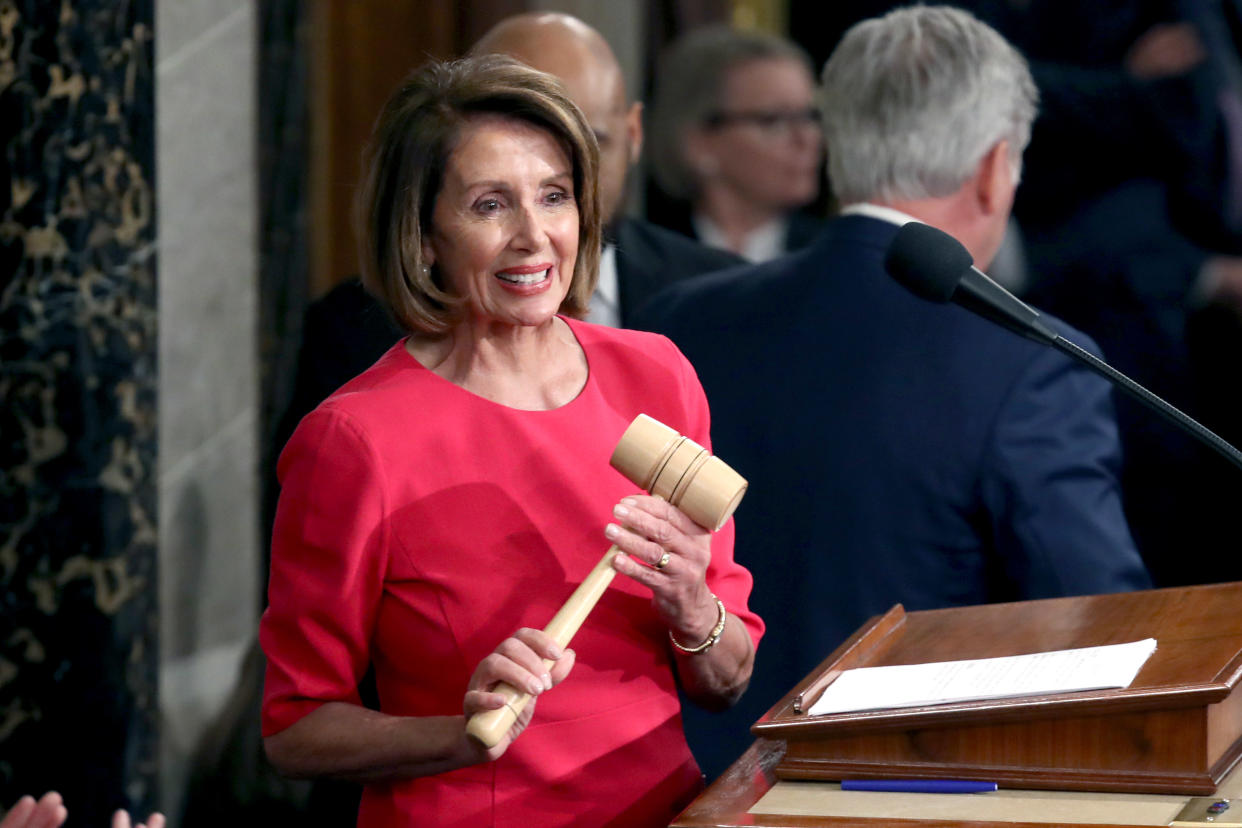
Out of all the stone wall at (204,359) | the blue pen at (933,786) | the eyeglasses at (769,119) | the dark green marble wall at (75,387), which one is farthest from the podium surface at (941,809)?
the eyeglasses at (769,119)

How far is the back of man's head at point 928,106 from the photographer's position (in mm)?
2877

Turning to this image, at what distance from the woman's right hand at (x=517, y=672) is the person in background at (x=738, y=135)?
422cm

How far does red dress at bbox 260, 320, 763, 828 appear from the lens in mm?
1809

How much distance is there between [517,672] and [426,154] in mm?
622

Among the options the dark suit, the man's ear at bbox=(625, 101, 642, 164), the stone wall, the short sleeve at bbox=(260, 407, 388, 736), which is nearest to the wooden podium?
the short sleeve at bbox=(260, 407, 388, 736)

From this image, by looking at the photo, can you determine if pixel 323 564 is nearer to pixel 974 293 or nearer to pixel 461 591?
pixel 461 591

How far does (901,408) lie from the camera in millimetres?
2672

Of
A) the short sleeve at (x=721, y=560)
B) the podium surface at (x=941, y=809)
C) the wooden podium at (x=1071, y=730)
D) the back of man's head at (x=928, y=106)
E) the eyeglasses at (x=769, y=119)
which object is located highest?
the eyeglasses at (x=769, y=119)

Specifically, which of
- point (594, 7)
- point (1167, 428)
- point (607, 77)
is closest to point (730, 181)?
Answer: point (594, 7)

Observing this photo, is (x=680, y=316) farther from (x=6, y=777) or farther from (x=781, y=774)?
(x=6, y=777)

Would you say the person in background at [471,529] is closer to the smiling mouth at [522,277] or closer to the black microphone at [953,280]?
the smiling mouth at [522,277]

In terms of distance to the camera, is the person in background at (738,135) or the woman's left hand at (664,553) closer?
the woman's left hand at (664,553)

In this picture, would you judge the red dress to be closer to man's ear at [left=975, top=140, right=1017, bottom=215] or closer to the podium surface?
the podium surface

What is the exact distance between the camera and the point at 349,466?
1.81 m
